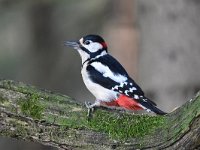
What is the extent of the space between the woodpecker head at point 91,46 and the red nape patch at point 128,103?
2.26 feet

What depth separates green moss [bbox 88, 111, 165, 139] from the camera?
396 cm

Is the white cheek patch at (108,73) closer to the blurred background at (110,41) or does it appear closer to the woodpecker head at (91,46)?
the woodpecker head at (91,46)

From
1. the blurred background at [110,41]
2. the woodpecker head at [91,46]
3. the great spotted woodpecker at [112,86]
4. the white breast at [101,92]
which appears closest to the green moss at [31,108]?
the great spotted woodpecker at [112,86]

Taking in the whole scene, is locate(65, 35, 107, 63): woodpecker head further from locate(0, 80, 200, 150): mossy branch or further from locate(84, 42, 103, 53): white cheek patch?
locate(0, 80, 200, 150): mossy branch

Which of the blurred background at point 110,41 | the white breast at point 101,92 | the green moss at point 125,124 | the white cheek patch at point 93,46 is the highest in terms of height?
the blurred background at point 110,41

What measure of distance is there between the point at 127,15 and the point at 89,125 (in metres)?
5.17

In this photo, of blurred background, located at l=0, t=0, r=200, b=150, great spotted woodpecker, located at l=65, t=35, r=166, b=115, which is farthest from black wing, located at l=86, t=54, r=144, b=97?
blurred background, located at l=0, t=0, r=200, b=150

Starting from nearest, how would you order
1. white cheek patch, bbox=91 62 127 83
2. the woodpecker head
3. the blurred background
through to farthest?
white cheek patch, bbox=91 62 127 83 < the woodpecker head < the blurred background

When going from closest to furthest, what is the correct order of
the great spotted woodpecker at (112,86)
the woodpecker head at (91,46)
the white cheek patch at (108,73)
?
the great spotted woodpecker at (112,86) < the white cheek patch at (108,73) < the woodpecker head at (91,46)

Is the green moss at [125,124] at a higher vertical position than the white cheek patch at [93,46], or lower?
lower

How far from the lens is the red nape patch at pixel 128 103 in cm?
474

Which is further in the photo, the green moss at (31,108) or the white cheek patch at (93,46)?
the white cheek patch at (93,46)

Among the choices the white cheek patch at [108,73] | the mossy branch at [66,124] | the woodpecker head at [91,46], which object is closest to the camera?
the mossy branch at [66,124]

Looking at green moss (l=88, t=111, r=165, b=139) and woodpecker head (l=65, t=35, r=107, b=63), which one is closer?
green moss (l=88, t=111, r=165, b=139)
